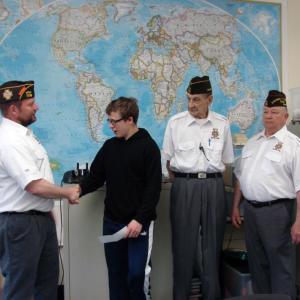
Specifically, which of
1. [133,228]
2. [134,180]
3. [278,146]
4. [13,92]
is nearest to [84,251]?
[133,228]

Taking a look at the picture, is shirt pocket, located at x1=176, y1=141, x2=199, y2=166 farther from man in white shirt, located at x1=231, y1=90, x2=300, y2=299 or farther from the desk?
the desk

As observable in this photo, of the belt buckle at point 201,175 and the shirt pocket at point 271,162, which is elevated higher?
the shirt pocket at point 271,162

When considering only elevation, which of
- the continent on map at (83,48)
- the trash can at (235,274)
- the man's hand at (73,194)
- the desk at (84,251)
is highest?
the continent on map at (83,48)

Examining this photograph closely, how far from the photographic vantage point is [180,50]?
10.6 ft

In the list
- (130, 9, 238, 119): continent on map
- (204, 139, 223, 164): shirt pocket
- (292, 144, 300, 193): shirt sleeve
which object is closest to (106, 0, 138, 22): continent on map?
(130, 9, 238, 119): continent on map

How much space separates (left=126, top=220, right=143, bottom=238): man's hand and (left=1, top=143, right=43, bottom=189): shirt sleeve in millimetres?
544

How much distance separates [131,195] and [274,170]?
946 mm

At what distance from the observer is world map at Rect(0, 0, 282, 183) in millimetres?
2879

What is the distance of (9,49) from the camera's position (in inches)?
111

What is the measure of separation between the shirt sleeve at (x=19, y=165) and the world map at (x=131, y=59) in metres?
1.06

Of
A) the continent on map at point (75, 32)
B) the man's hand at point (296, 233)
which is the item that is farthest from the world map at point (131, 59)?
the man's hand at point (296, 233)

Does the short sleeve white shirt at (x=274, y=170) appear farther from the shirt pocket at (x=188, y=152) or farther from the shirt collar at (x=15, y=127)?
the shirt collar at (x=15, y=127)

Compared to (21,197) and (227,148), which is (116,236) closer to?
(21,197)

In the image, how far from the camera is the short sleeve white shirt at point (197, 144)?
2.47 meters
